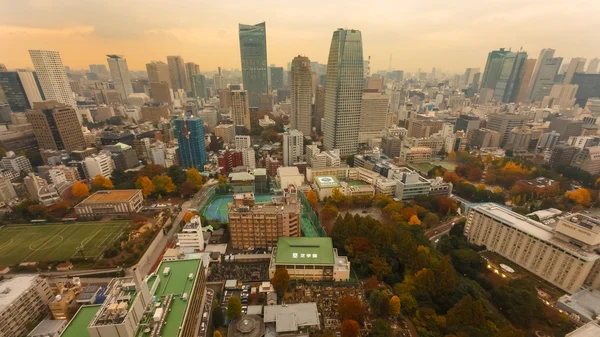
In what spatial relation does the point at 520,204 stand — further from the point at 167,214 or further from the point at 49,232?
the point at 49,232

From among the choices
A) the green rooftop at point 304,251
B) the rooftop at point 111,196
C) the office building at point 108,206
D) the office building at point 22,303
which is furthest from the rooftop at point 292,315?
the rooftop at point 111,196

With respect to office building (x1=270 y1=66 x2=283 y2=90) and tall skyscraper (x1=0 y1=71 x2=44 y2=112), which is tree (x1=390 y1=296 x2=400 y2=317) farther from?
office building (x1=270 y1=66 x2=283 y2=90)

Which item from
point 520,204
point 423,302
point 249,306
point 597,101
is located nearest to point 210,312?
point 249,306

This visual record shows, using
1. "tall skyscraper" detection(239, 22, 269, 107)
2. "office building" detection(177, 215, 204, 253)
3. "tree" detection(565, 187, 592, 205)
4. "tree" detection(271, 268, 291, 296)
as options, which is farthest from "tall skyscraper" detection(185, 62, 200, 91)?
"tree" detection(565, 187, 592, 205)

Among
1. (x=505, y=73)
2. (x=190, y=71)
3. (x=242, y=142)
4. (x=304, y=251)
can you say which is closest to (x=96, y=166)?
(x=242, y=142)

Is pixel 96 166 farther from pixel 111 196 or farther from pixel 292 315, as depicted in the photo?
pixel 292 315
